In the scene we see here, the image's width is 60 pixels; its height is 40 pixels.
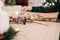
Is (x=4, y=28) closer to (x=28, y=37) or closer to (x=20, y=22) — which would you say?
(x=28, y=37)

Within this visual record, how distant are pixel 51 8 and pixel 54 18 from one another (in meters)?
0.27

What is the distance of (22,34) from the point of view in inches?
39.4

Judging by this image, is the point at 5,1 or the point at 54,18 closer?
the point at 54,18

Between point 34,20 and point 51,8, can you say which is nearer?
point 34,20

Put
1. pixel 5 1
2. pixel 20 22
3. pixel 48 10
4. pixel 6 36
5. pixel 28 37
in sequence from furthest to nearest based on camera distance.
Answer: pixel 5 1, pixel 48 10, pixel 20 22, pixel 28 37, pixel 6 36

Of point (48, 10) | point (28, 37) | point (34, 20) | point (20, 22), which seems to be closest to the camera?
point (28, 37)

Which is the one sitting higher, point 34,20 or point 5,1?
point 5,1

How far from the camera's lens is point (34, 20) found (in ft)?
5.14

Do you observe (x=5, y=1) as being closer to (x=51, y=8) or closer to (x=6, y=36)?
(x=51, y=8)

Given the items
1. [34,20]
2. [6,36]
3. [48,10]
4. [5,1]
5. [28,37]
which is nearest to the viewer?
[6,36]

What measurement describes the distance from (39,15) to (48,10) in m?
0.23

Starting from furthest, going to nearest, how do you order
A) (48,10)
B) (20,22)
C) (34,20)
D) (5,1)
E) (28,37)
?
1. (5,1)
2. (48,10)
3. (34,20)
4. (20,22)
5. (28,37)

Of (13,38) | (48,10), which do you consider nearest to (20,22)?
(13,38)

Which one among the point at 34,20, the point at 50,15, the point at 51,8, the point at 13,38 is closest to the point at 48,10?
the point at 51,8
